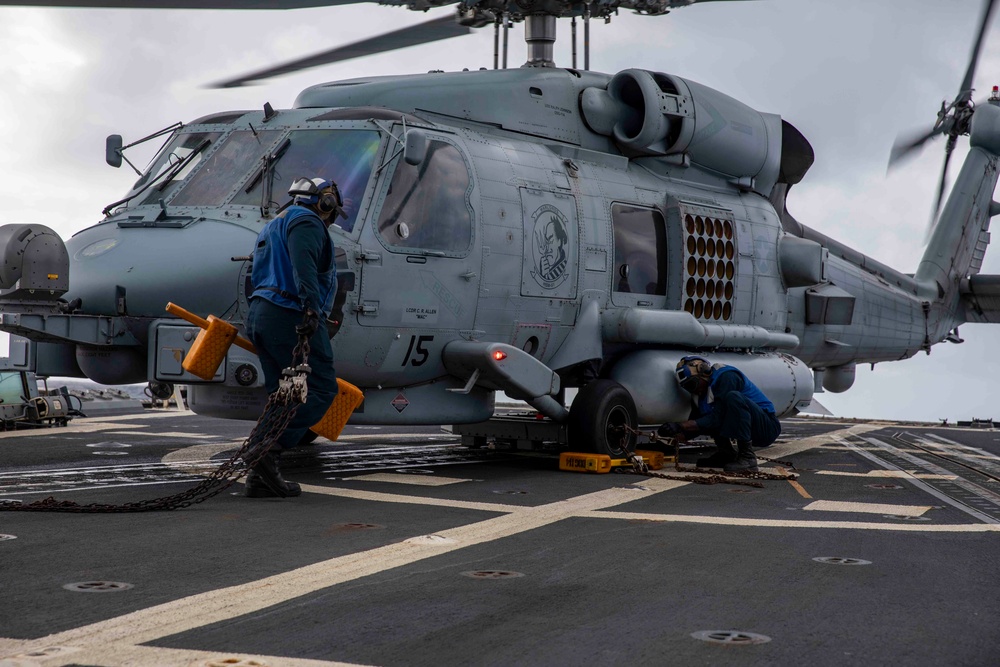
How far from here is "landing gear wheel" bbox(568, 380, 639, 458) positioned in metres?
9.84

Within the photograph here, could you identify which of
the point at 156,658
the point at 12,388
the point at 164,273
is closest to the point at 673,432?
the point at 164,273

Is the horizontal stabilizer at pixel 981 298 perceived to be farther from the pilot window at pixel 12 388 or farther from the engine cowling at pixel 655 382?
the pilot window at pixel 12 388

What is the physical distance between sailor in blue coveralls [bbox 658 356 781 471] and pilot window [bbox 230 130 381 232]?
372 centimetres

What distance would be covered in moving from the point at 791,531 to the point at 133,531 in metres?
3.59

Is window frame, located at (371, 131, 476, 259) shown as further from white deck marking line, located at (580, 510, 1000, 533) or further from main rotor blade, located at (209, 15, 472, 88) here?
white deck marking line, located at (580, 510, 1000, 533)

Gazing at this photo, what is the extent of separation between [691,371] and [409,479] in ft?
10.5

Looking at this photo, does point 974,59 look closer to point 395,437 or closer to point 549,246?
point 549,246

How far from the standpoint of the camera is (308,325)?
697 centimetres

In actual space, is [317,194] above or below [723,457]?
above

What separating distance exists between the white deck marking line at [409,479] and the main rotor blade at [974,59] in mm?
8478

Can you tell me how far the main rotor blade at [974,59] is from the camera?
1302cm

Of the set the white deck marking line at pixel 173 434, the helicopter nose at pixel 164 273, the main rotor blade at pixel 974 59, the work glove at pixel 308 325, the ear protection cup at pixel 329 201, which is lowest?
the white deck marking line at pixel 173 434

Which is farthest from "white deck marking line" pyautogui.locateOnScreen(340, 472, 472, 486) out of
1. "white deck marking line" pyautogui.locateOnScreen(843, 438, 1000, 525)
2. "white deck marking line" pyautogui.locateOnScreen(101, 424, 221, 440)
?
"white deck marking line" pyautogui.locateOnScreen(101, 424, 221, 440)

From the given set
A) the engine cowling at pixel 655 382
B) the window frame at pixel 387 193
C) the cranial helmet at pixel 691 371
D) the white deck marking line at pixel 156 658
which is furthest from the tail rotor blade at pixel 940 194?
the white deck marking line at pixel 156 658
